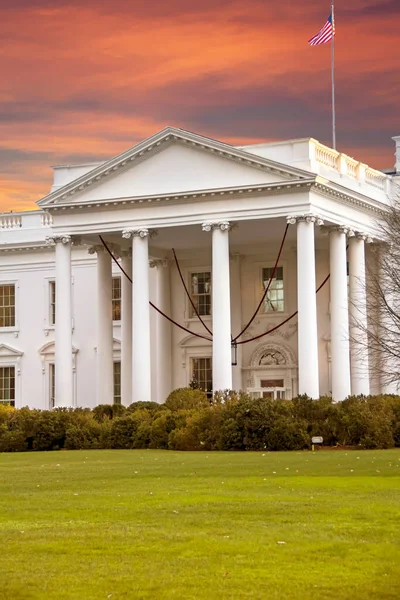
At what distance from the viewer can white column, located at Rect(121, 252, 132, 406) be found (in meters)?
54.5

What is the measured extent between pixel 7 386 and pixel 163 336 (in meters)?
10.5

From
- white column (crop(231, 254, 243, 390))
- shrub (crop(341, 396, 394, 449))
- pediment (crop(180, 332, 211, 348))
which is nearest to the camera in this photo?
shrub (crop(341, 396, 394, 449))

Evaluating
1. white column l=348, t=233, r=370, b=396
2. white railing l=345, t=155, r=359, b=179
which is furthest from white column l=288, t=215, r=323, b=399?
white railing l=345, t=155, r=359, b=179

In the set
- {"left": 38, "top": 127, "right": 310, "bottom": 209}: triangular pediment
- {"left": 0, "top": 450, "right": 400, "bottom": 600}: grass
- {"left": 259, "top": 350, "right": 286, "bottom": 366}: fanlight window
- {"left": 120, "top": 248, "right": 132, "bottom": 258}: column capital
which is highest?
{"left": 38, "top": 127, "right": 310, "bottom": 209}: triangular pediment

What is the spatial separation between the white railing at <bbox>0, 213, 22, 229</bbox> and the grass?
3783cm

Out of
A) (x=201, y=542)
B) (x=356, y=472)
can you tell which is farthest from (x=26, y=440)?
(x=201, y=542)

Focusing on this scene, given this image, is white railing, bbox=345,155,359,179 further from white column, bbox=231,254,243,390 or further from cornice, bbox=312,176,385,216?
white column, bbox=231,254,243,390

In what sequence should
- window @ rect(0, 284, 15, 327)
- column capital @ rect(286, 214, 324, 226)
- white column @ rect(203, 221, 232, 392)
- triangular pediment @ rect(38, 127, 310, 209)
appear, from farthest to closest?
window @ rect(0, 284, 15, 327)
triangular pediment @ rect(38, 127, 310, 209)
white column @ rect(203, 221, 232, 392)
column capital @ rect(286, 214, 324, 226)

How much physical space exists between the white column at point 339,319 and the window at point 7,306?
2032cm

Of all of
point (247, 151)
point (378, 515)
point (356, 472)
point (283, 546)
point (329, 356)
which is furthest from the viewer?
point (329, 356)

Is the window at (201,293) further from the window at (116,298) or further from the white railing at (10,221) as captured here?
the white railing at (10,221)

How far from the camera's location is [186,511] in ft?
61.7

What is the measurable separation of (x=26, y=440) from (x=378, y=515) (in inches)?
1000

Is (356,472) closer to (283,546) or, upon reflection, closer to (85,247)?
(283,546)
